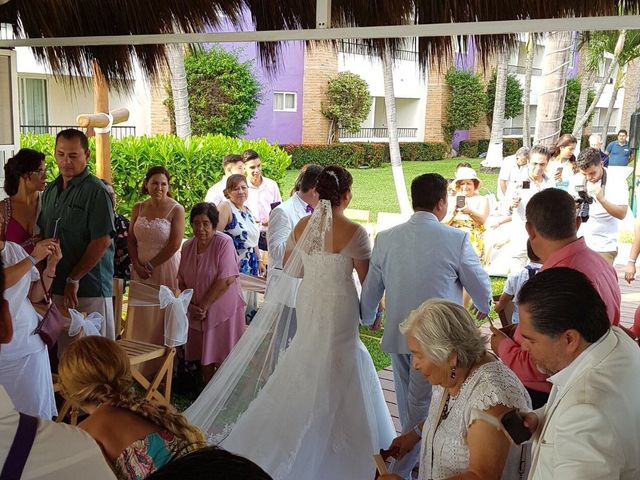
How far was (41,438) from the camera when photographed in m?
1.43

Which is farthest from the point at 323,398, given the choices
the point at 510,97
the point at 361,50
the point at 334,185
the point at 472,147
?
the point at 510,97

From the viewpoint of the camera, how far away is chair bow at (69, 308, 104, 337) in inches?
165

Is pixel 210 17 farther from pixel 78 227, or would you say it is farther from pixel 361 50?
pixel 78 227

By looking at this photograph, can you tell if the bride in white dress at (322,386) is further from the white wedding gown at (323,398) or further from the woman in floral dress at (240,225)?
the woman in floral dress at (240,225)

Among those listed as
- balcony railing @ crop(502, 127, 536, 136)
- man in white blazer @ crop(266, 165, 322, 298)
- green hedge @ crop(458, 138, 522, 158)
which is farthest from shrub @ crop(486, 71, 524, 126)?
man in white blazer @ crop(266, 165, 322, 298)

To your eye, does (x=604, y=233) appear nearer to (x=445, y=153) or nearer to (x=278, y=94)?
(x=278, y=94)

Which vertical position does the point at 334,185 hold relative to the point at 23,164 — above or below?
below

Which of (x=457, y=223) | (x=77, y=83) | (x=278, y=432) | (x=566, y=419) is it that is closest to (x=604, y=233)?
(x=457, y=223)

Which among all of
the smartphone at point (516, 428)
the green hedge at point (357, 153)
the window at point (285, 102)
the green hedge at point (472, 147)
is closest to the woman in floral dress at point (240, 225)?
the smartphone at point (516, 428)

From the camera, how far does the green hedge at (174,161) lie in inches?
446

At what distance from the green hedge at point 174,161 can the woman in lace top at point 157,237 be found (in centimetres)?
550

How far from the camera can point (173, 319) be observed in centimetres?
489

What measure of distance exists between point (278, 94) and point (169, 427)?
82.4 feet

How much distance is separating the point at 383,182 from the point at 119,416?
889 inches
